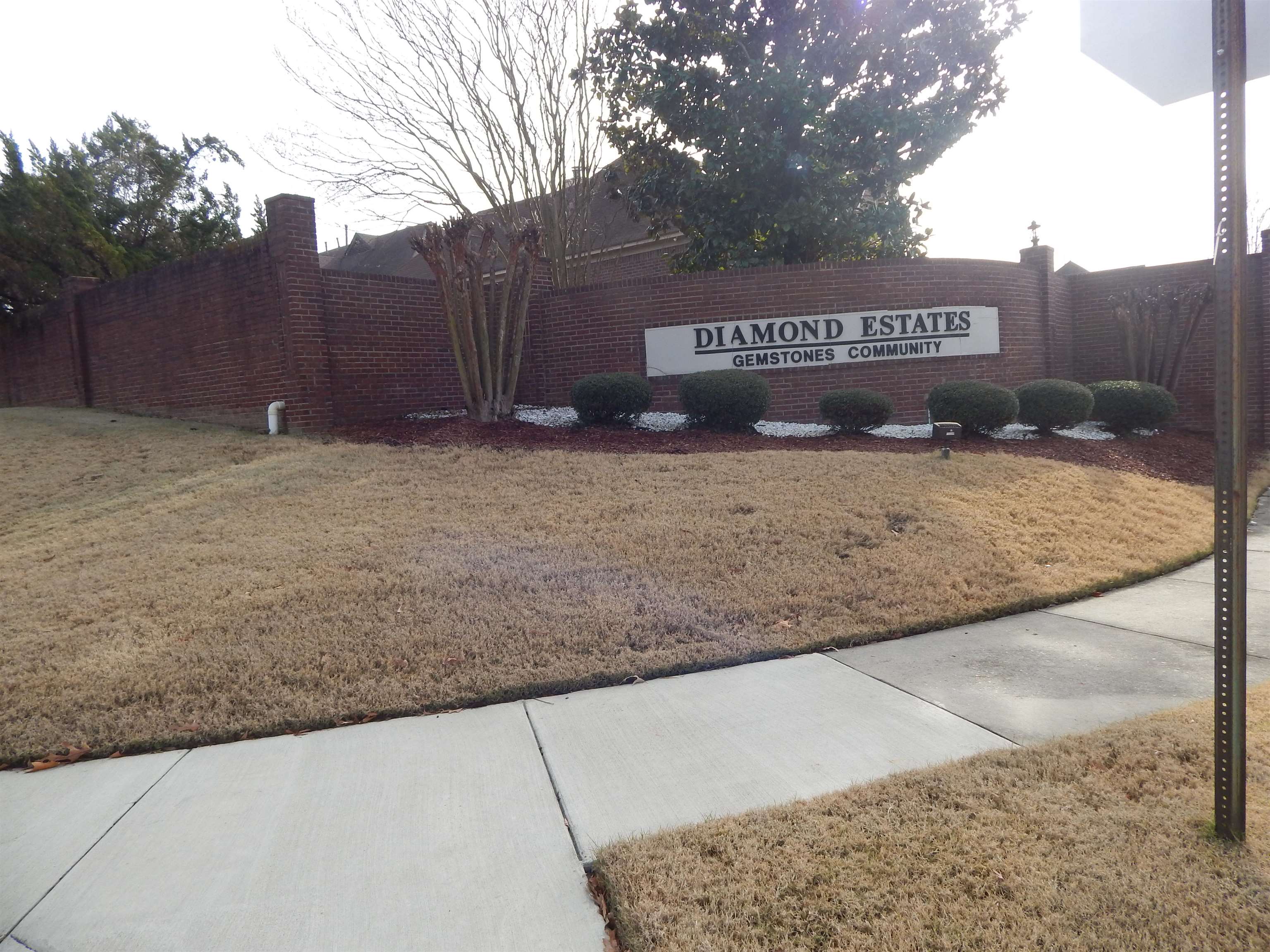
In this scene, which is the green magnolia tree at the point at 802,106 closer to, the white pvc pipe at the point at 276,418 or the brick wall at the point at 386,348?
the brick wall at the point at 386,348

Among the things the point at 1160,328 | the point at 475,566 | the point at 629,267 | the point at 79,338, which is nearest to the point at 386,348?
the point at 475,566

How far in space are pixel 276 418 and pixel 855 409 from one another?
7925 millimetres

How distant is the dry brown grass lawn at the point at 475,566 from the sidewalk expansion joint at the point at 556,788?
34 centimetres

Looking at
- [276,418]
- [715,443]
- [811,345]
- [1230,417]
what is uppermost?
[811,345]

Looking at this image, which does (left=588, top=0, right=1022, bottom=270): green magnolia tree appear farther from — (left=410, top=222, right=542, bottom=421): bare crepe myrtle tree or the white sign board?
(left=410, top=222, right=542, bottom=421): bare crepe myrtle tree

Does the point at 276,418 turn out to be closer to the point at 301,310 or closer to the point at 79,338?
the point at 301,310

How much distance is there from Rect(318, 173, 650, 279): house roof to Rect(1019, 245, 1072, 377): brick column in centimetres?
804

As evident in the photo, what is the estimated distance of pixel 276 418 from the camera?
37.7 ft

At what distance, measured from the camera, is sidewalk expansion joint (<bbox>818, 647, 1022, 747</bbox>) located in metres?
3.64

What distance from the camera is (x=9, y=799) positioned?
3.53 meters

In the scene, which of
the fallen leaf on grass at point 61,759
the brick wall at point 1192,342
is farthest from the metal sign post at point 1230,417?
the brick wall at point 1192,342

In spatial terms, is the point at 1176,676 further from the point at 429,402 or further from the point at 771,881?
the point at 429,402

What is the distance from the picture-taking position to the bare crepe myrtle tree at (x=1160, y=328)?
14.1 meters

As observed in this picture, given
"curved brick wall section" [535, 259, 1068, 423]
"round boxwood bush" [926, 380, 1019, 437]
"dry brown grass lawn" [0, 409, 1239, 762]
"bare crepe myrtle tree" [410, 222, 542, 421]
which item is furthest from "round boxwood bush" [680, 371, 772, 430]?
"bare crepe myrtle tree" [410, 222, 542, 421]
